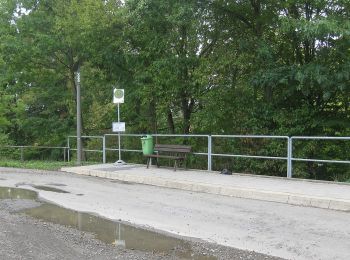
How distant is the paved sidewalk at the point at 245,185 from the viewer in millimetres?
9852

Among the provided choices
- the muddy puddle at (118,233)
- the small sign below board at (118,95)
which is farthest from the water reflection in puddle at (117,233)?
the small sign below board at (118,95)

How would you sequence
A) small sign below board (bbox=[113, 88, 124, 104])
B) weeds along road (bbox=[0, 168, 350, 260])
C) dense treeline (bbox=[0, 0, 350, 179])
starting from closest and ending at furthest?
1. weeds along road (bbox=[0, 168, 350, 260])
2. dense treeline (bbox=[0, 0, 350, 179])
3. small sign below board (bbox=[113, 88, 124, 104])

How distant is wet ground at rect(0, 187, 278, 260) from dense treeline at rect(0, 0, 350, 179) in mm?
8349

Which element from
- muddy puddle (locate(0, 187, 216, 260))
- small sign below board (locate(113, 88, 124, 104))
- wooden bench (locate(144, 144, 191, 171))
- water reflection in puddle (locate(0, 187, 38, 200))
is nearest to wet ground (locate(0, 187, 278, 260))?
muddy puddle (locate(0, 187, 216, 260))

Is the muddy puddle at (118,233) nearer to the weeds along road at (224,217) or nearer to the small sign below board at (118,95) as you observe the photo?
the weeds along road at (224,217)

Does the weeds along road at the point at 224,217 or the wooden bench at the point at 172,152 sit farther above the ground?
the wooden bench at the point at 172,152

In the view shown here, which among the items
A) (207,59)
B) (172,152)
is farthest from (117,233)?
(207,59)

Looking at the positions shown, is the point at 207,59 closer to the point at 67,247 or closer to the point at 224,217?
the point at 224,217

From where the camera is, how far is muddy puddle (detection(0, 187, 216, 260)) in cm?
665

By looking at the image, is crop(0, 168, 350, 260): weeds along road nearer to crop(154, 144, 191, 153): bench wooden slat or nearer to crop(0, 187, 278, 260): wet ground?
crop(0, 187, 278, 260): wet ground

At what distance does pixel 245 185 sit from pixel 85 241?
18.7ft

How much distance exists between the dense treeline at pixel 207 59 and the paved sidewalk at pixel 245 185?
3086 mm

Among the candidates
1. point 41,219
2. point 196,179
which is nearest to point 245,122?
point 196,179

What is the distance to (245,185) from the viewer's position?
1173 centimetres
